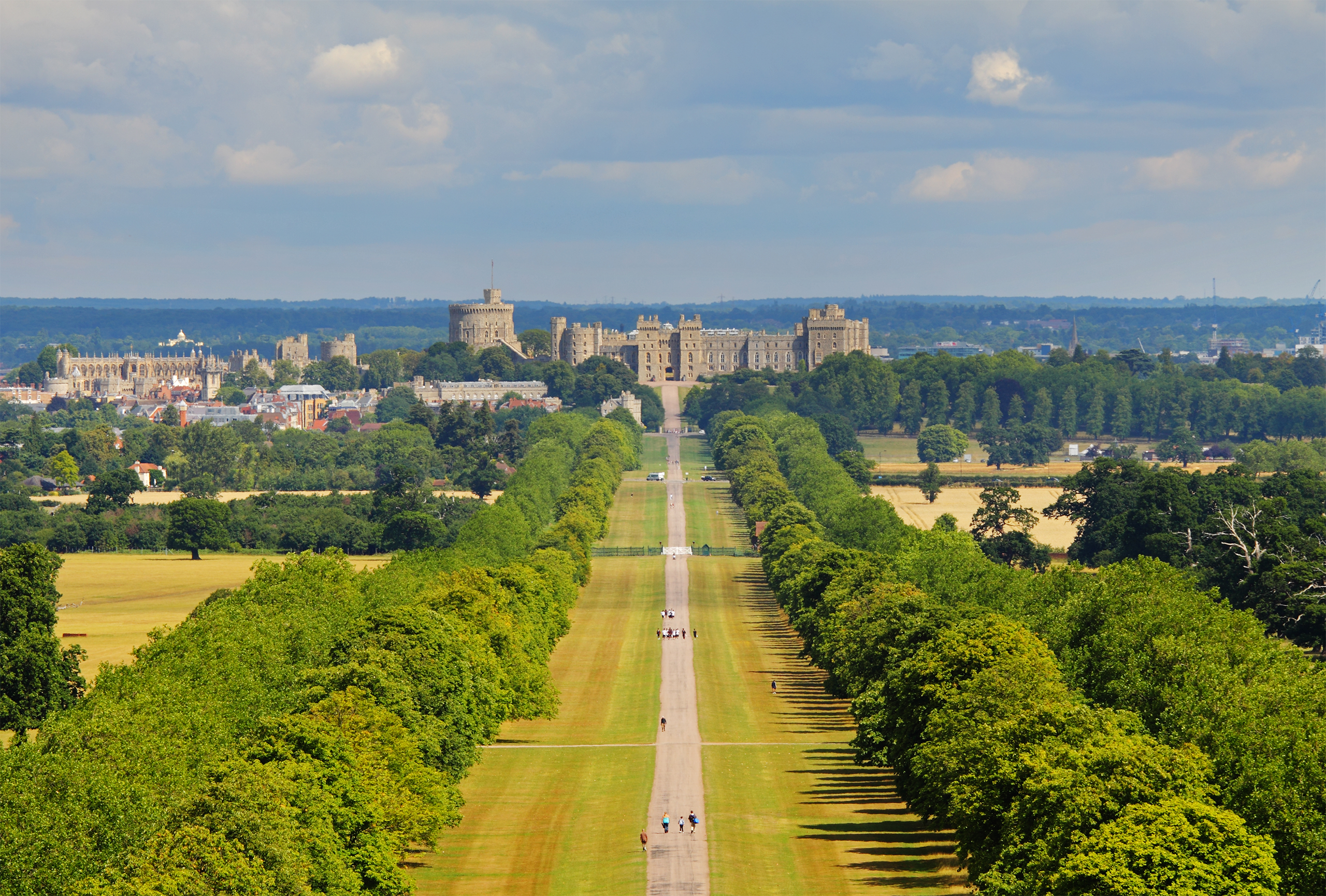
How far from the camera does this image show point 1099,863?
3697 cm

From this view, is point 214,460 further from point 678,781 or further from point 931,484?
point 678,781

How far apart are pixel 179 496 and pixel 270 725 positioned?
133 meters

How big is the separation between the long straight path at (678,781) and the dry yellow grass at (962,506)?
39804 millimetres

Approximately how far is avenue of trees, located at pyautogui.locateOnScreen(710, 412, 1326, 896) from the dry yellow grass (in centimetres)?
5460

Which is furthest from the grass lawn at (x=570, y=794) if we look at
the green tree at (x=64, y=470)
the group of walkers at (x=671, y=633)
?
the green tree at (x=64, y=470)

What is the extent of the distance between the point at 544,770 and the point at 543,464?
99075mm

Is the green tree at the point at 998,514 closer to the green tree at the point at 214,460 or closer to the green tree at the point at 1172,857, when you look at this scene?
the green tree at the point at 1172,857

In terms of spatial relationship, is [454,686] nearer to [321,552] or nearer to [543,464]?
[321,552]

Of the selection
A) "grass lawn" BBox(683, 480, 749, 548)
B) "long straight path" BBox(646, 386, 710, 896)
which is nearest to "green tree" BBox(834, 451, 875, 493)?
"grass lawn" BBox(683, 480, 749, 548)

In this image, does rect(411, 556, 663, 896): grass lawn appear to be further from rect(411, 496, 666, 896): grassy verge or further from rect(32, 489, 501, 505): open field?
rect(32, 489, 501, 505): open field

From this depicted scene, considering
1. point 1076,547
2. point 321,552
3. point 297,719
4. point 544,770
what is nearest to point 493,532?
point 321,552

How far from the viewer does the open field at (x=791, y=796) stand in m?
48.2

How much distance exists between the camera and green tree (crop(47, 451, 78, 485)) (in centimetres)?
19000

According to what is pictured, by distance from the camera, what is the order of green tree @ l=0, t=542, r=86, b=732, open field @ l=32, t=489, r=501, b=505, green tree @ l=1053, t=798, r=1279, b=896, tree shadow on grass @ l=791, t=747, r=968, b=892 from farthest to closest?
open field @ l=32, t=489, r=501, b=505 < green tree @ l=0, t=542, r=86, b=732 < tree shadow on grass @ l=791, t=747, r=968, b=892 < green tree @ l=1053, t=798, r=1279, b=896
